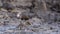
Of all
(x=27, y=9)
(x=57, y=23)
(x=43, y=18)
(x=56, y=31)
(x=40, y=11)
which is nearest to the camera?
(x=56, y=31)

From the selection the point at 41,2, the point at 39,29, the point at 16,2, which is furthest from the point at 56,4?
the point at 39,29

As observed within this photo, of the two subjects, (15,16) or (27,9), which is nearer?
(15,16)

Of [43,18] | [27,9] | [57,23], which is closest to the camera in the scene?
[57,23]

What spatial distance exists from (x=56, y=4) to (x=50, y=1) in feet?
0.83

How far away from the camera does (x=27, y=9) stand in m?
6.87

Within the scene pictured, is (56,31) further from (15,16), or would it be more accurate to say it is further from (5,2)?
→ (5,2)

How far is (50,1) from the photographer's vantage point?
7312mm

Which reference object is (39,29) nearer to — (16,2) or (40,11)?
(40,11)

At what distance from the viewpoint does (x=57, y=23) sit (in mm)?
5238

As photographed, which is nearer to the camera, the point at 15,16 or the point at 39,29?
the point at 39,29

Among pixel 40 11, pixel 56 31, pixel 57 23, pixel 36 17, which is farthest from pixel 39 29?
pixel 40 11

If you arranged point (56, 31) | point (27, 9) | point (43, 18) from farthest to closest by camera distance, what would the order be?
point (27, 9), point (43, 18), point (56, 31)

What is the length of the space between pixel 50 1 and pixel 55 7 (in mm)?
315

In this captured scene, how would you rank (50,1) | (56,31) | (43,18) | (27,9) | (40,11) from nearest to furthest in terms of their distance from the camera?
(56,31), (43,18), (40,11), (27,9), (50,1)
